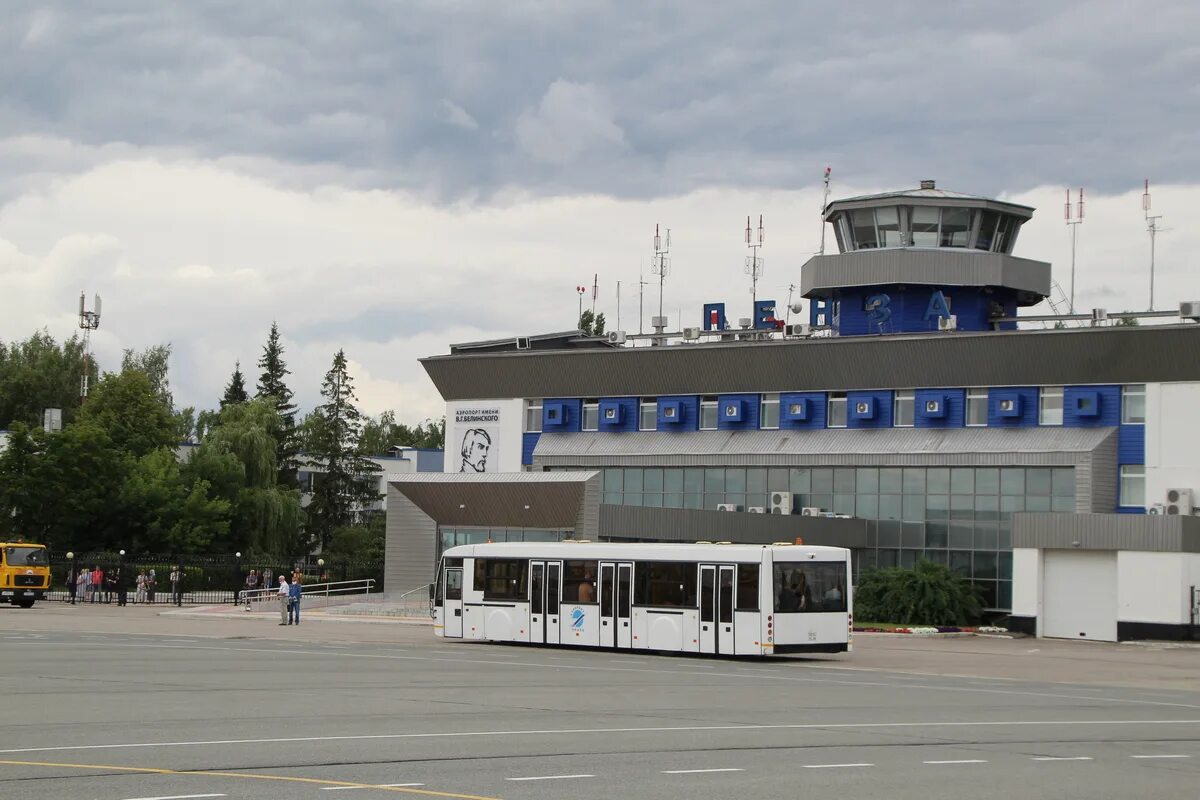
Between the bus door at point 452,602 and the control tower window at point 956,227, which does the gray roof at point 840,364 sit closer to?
the control tower window at point 956,227

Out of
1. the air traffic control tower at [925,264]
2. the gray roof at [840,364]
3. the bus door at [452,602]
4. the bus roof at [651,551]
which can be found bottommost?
the bus door at [452,602]

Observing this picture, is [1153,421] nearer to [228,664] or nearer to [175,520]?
[228,664]

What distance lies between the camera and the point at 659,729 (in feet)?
62.5

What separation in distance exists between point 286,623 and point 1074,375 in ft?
104

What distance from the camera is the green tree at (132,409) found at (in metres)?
96.7

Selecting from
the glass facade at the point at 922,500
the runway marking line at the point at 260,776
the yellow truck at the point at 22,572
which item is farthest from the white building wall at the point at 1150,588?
the runway marking line at the point at 260,776

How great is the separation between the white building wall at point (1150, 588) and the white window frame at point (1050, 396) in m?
8.26

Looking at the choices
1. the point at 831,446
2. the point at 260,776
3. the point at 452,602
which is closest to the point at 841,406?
the point at 831,446

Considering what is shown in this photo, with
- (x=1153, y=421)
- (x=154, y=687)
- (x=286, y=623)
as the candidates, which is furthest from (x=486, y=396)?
(x=154, y=687)

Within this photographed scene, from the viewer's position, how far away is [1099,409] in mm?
59062

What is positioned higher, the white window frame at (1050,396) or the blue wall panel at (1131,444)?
the white window frame at (1050,396)

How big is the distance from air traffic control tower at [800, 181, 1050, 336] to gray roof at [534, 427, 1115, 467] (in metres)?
4.89

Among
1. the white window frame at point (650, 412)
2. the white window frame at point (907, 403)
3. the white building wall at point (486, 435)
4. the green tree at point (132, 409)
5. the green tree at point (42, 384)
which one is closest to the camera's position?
the white window frame at point (907, 403)

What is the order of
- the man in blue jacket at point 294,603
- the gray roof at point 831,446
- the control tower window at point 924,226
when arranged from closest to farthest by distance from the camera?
the man in blue jacket at point 294,603 < the gray roof at point 831,446 < the control tower window at point 924,226
